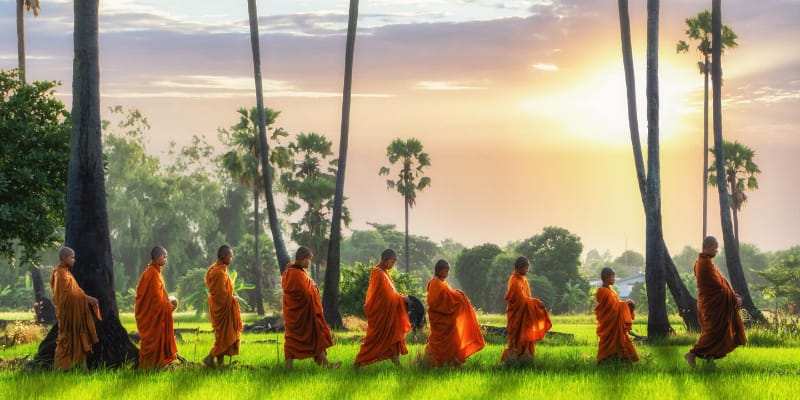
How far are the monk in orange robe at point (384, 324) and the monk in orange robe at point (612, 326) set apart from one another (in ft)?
11.2

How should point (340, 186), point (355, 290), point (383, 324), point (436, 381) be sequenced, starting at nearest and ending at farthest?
point (436, 381)
point (383, 324)
point (340, 186)
point (355, 290)

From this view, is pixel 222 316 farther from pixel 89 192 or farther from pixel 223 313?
pixel 89 192

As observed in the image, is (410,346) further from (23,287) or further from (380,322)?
(23,287)

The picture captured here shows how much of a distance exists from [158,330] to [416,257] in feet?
304

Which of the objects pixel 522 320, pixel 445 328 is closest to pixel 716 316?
pixel 522 320

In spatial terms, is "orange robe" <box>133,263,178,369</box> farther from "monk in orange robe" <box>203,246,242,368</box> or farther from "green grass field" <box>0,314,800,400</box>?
"monk in orange robe" <box>203,246,242,368</box>

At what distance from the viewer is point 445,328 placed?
17.1 meters

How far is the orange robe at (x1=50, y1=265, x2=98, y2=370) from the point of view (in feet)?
54.9

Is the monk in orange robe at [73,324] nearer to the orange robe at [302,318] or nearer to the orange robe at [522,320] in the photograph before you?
the orange robe at [302,318]

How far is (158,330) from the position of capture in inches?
672

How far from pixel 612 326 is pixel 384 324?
156 inches

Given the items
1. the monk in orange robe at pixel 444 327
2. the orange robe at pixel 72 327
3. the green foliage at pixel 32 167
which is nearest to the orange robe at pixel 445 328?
the monk in orange robe at pixel 444 327

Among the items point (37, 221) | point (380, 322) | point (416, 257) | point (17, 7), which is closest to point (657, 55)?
point (380, 322)

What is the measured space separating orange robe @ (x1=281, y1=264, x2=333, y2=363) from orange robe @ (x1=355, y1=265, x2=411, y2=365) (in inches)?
26.7
